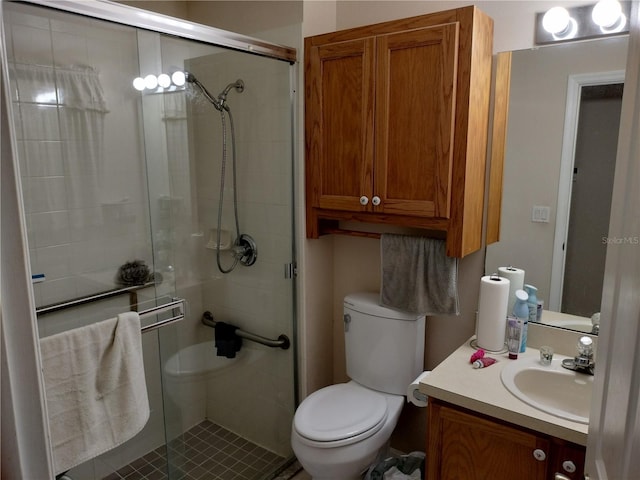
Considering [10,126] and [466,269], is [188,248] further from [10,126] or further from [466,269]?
[466,269]

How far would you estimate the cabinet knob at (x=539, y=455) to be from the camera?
4.52 feet

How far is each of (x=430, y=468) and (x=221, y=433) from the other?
1.14m

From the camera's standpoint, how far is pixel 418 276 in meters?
1.99

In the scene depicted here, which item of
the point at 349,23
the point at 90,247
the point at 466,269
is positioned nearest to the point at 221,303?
the point at 90,247

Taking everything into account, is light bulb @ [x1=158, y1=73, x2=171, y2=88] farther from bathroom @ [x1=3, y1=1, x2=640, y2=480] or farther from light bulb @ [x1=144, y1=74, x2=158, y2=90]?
bathroom @ [x1=3, y1=1, x2=640, y2=480]

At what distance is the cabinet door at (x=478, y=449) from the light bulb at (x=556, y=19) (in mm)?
1380

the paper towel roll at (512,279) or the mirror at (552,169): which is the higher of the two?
the mirror at (552,169)

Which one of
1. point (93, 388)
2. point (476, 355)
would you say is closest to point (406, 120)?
point (476, 355)

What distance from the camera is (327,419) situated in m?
1.92

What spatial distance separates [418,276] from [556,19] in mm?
1080

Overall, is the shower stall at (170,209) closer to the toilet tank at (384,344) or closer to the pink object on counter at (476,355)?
the toilet tank at (384,344)

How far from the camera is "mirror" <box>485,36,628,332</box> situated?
1.66 m

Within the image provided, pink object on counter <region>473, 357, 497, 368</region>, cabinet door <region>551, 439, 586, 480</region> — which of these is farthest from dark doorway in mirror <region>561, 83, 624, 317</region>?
cabinet door <region>551, 439, 586, 480</region>

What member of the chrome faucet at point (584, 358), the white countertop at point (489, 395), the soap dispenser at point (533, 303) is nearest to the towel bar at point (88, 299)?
the white countertop at point (489, 395)
